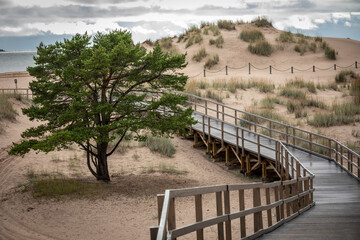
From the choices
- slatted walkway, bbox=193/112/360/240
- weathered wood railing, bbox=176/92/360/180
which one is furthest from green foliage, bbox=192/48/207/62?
slatted walkway, bbox=193/112/360/240

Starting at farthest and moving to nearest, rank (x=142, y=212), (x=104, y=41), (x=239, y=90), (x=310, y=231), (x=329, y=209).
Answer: (x=239, y=90) → (x=104, y=41) → (x=142, y=212) → (x=329, y=209) → (x=310, y=231)

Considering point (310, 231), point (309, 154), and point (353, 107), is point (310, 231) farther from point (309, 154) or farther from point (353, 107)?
point (353, 107)

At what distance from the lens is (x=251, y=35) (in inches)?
2047

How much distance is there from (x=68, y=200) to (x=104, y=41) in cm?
571

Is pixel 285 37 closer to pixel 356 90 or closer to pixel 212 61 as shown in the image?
pixel 212 61

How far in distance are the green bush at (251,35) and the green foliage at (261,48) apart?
6.36ft

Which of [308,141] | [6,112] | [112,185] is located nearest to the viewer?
[112,185]

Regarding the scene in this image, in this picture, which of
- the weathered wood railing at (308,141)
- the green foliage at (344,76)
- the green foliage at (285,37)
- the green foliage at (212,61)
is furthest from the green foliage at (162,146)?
the green foliage at (285,37)

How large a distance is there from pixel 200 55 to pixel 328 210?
122 ft

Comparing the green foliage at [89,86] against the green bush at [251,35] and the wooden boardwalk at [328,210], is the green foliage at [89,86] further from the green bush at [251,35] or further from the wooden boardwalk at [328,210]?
the green bush at [251,35]

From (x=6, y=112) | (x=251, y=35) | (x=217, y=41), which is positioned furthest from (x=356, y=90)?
(x=6, y=112)

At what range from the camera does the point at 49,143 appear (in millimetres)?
15289

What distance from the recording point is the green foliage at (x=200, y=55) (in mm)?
47625

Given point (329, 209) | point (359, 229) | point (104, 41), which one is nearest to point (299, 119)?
point (104, 41)
